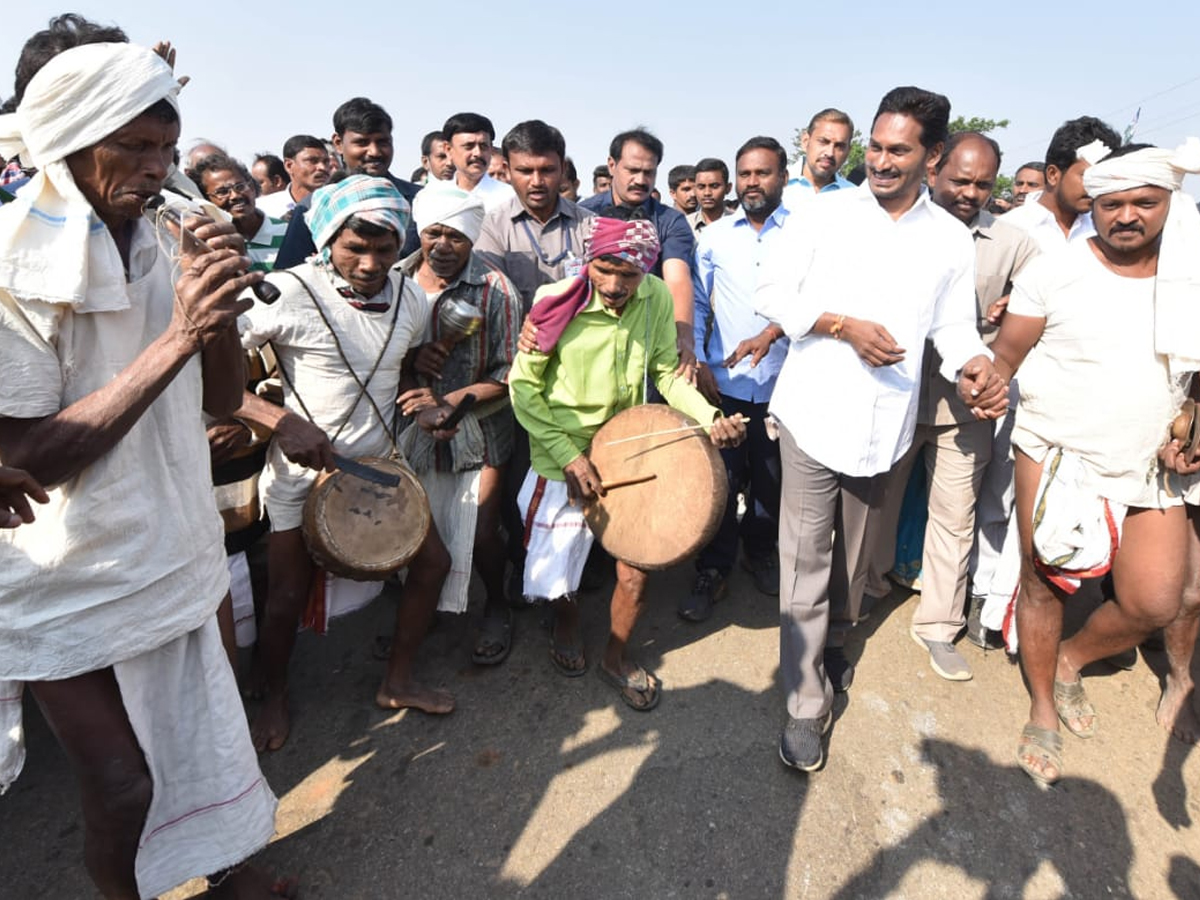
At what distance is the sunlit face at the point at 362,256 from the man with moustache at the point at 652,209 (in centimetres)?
169

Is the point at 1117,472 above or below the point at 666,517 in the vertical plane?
above

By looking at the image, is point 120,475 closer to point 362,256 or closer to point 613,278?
point 362,256

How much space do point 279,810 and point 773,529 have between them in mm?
2919

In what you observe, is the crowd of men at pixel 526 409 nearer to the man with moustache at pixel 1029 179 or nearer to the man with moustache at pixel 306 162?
the man with moustache at pixel 306 162

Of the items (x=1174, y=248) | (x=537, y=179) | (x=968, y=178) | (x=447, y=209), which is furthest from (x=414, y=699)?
(x=968, y=178)

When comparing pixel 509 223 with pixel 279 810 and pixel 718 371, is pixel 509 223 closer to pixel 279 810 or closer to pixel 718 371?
pixel 718 371

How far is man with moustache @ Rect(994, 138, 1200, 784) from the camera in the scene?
2.44m

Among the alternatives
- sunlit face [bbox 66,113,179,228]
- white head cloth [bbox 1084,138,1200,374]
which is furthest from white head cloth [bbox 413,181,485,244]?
white head cloth [bbox 1084,138,1200,374]

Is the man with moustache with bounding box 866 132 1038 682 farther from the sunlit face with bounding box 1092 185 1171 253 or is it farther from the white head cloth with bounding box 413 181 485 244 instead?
the white head cloth with bounding box 413 181 485 244

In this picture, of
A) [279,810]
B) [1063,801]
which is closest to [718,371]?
[1063,801]

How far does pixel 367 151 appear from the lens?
4391 millimetres

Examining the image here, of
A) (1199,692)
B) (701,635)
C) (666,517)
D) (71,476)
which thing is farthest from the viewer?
(701,635)

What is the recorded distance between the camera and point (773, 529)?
166 inches

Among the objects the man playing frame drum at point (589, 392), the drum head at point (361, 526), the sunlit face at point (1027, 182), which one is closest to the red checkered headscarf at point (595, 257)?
the man playing frame drum at point (589, 392)
